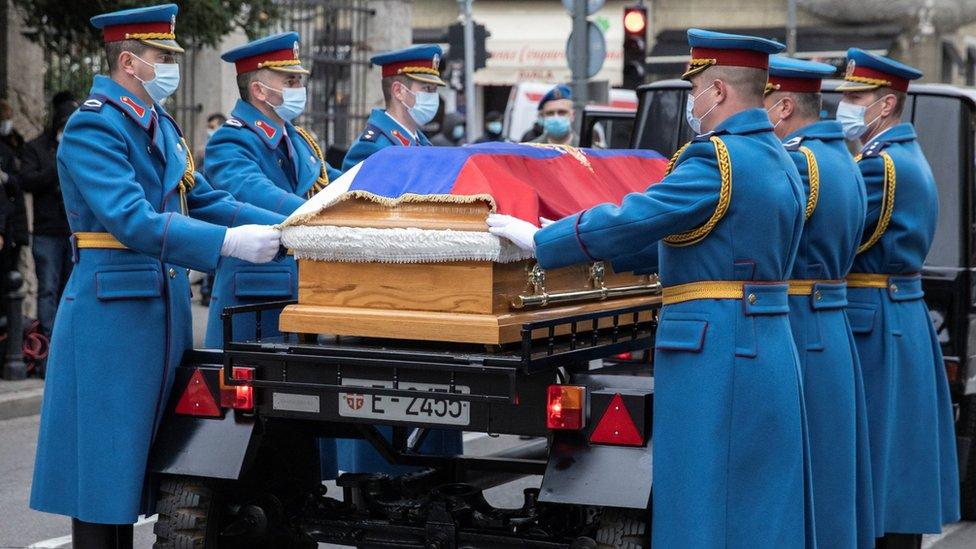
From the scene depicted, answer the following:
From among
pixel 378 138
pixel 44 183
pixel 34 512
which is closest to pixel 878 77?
pixel 378 138

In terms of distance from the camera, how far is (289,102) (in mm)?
7066

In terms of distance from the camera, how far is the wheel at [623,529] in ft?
16.9

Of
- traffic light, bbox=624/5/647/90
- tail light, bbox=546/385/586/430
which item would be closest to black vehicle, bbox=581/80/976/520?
tail light, bbox=546/385/586/430

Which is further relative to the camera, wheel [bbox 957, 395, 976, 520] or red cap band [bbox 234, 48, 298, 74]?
wheel [bbox 957, 395, 976, 520]

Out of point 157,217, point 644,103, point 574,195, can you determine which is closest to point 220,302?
point 157,217

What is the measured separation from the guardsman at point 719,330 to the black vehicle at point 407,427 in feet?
0.52

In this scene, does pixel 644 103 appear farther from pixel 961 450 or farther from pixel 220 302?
pixel 220 302

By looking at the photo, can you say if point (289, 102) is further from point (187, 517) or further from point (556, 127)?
point (556, 127)

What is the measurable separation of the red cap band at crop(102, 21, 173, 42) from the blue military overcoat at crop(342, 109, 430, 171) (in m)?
1.49

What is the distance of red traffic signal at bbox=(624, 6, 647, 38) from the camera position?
55.1 ft

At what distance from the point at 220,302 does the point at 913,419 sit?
296 cm

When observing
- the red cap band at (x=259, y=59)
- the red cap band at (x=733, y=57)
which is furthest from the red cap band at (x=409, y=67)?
the red cap band at (x=733, y=57)

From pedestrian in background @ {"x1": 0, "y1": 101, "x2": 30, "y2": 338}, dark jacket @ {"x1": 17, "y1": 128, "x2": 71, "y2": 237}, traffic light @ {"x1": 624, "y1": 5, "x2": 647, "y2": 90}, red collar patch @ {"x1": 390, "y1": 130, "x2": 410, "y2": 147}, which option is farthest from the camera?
traffic light @ {"x1": 624, "y1": 5, "x2": 647, "y2": 90}

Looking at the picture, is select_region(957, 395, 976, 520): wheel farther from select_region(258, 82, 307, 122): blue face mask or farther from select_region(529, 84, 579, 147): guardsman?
select_region(529, 84, 579, 147): guardsman
